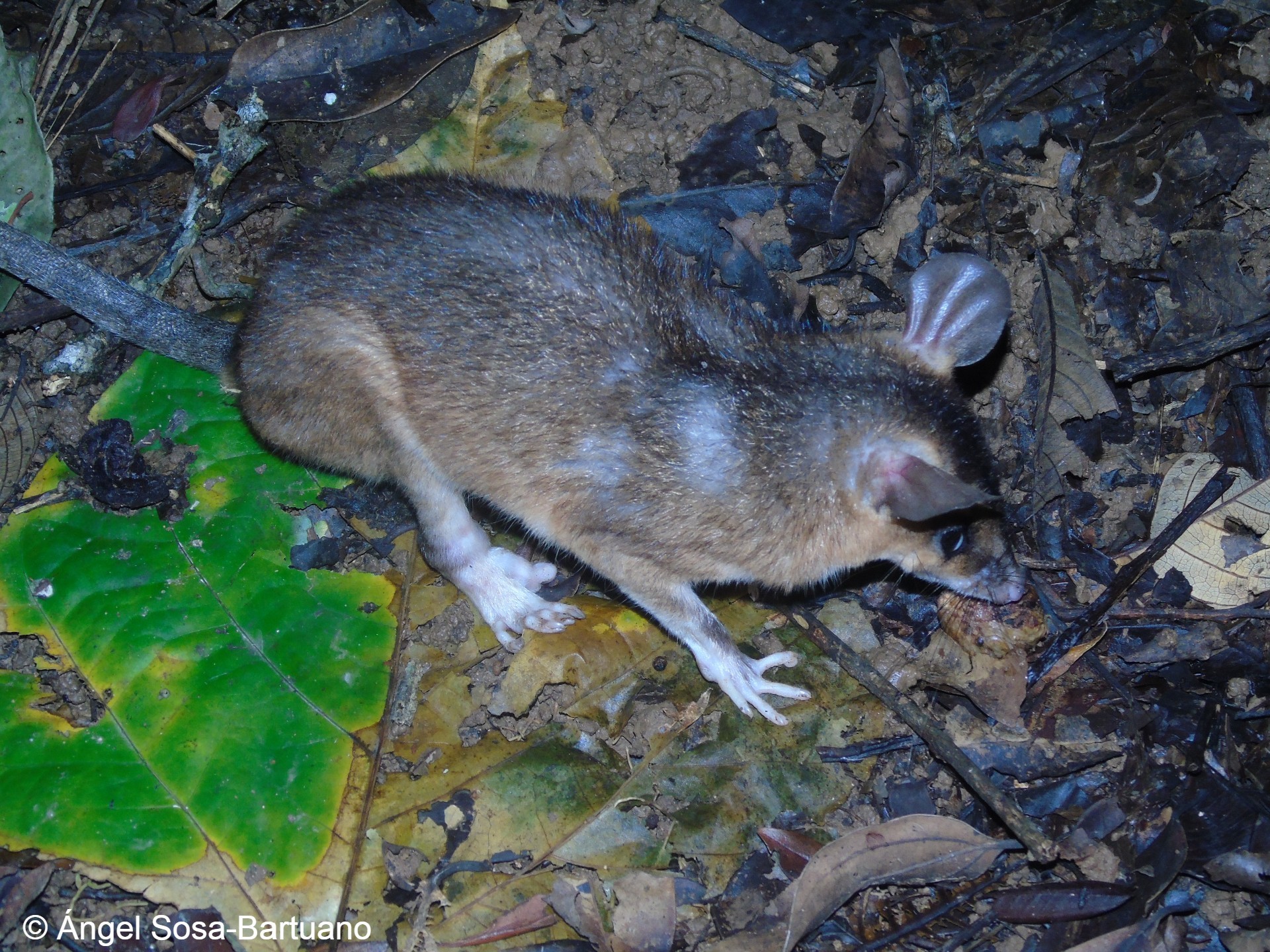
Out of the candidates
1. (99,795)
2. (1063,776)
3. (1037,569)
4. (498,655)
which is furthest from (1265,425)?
(99,795)

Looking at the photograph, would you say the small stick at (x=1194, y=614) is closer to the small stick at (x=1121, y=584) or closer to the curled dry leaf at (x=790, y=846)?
the small stick at (x=1121, y=584)

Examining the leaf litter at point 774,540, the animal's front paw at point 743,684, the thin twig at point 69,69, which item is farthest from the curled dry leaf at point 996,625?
the thin twig at point 69,69

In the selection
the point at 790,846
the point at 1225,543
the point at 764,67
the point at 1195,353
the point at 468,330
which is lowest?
the point at 790,846

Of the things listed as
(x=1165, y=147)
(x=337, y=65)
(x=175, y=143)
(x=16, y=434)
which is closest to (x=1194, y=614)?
(x=1165, y=147)

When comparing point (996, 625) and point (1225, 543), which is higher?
point (1225, 543)

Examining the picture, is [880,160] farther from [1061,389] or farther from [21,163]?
[21,163]

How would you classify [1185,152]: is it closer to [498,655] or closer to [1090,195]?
[1090,195]
